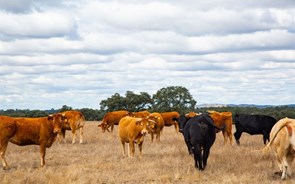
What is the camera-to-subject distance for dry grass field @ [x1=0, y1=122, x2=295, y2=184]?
38.3 ft

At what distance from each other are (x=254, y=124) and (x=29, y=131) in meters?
12.3

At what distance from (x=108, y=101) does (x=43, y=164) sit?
47.6m

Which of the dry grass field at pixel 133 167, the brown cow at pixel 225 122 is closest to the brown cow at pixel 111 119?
the brown cow at pixel 225 122

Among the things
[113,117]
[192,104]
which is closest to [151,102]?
[192,104]

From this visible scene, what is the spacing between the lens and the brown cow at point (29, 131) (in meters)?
14.2

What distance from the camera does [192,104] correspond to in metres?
65.2

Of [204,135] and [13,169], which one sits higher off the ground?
[204,135]

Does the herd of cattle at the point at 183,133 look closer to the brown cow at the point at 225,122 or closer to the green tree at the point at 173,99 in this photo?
the brown cow at the point at 225,122

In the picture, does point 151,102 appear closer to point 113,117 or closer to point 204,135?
point 113,117

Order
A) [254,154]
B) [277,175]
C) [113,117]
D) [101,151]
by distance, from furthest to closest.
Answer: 1. [113,117]
2. [101,151]
3. [254,154]
4. [277,175]

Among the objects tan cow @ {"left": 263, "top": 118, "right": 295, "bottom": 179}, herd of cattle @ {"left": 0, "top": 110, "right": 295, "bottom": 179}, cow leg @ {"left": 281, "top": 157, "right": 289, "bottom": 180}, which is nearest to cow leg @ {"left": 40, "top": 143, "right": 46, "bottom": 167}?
herd of cattle @ {"left": 0, "top": 110, "right": 295, "bottom": 179}

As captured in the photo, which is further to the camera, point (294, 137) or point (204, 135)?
point (204, 135)

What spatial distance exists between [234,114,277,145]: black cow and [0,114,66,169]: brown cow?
34.5 feet

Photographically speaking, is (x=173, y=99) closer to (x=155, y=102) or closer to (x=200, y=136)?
(x=155, y=102)
